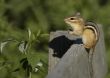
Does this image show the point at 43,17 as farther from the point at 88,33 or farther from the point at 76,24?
the point at 88,33

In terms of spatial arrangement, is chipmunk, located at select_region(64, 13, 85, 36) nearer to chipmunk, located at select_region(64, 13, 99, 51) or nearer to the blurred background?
chipmunk, located at select_region(64, 13, 99, 51)

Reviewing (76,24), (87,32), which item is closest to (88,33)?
(87,32)

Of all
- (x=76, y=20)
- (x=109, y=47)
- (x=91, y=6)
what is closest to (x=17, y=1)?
(x=91, y=6)

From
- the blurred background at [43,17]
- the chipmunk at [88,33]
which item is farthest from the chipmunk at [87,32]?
the blurred background at [43,17]

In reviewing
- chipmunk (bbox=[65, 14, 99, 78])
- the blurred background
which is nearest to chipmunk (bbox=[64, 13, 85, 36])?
chipmunk (bbox=[65, 14, 99, 78])

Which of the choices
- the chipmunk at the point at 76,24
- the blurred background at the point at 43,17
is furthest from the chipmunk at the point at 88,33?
the blurred background at the point at 43,17

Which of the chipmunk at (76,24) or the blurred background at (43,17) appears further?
the blurred background at (43,17)

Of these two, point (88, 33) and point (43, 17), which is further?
point (43, 17)

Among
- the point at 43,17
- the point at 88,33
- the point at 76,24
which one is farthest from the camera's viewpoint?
the point at 43,17

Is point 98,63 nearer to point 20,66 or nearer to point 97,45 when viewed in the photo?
point 97,45

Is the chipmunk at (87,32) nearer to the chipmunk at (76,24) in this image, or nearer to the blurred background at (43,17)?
the chipmunk at (76,24)

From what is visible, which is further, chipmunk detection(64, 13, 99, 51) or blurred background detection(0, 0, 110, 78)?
blurred background detection(0, 0, 110, 78)

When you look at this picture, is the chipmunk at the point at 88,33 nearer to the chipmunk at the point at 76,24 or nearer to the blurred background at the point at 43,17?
the chipmunk at the point at 76,24

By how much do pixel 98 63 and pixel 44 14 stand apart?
3978 mm
